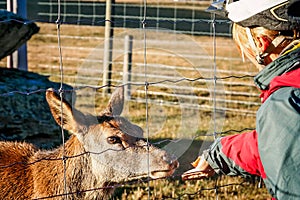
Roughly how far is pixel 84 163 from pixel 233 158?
1812 mm

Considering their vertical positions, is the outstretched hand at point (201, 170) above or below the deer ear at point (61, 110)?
below

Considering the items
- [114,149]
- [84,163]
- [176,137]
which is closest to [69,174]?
[84,163]

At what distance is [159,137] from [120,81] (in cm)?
329

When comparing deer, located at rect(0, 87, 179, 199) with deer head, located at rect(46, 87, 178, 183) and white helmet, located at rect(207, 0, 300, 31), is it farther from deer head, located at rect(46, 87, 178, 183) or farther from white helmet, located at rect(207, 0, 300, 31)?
white helmet, located at rect(207, 0, 300, 31)

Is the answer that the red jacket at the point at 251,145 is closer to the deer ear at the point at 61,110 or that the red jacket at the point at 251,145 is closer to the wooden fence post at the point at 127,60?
the deer ear at the point at 61,110

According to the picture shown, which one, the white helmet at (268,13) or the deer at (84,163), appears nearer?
the white helmet at (268,13)

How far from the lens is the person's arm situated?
2293 mm

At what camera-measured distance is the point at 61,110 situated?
3.63m

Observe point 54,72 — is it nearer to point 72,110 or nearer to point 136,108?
point 136,108

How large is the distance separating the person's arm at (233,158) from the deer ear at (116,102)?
1415mm

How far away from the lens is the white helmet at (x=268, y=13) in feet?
7.02

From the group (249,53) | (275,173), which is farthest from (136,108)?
(275,173)

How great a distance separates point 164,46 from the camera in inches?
554

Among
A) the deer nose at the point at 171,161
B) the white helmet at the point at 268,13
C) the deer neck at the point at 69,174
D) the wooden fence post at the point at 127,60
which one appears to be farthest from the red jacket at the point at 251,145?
the wooden fence post at the point at 127,60
